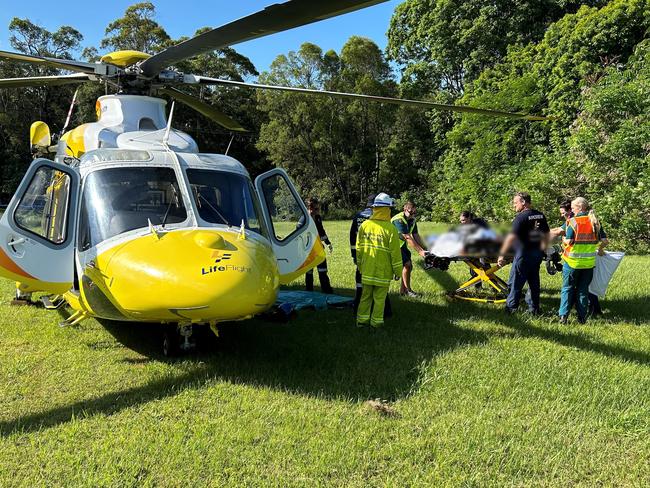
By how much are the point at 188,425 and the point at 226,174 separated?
273cm

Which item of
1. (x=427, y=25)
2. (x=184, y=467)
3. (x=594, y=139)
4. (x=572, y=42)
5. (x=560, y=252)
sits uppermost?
(x=427, y=25)

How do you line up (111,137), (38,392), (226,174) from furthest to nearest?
(111,137) < (226,174) < (38,392)

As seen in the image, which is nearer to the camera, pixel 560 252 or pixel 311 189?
pixel 560 252

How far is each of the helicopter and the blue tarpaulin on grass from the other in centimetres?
169

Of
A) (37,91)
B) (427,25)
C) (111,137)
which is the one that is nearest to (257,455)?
(111,137)

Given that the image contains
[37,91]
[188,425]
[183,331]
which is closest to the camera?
[188,425]

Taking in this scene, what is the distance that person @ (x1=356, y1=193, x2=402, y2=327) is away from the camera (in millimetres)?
5895

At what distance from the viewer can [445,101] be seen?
27.6 m

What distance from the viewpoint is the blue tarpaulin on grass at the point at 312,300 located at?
7.16m

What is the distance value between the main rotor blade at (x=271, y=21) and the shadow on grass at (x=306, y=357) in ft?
9.70

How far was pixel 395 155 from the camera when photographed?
30.7 metres

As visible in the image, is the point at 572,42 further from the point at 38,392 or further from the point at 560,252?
the point at 38,392

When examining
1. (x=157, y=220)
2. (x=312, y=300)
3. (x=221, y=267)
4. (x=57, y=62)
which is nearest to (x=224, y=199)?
(x=157, y=220)

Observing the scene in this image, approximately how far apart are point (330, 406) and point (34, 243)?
3117mm
